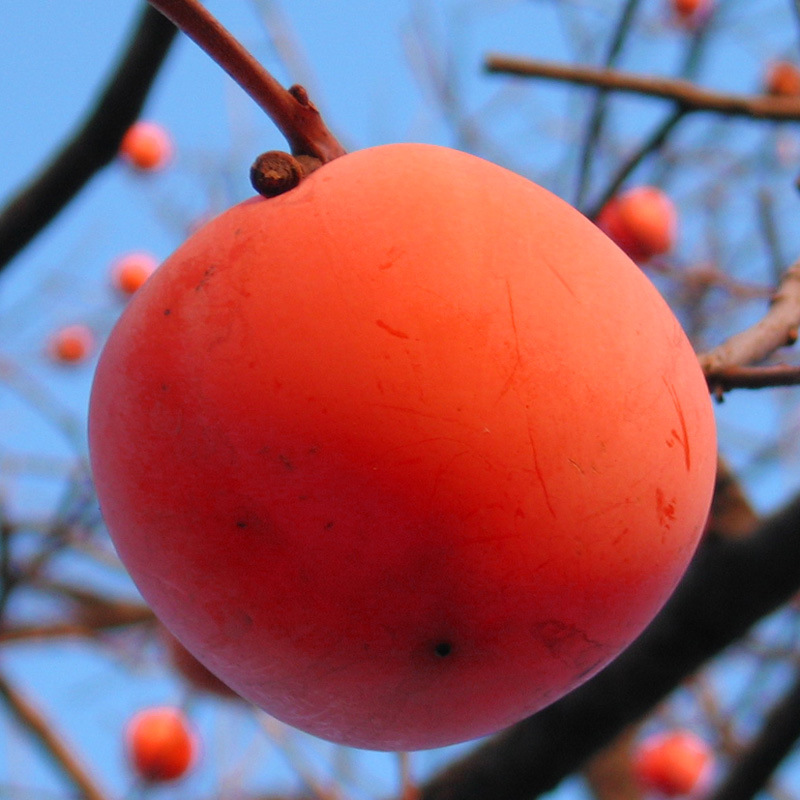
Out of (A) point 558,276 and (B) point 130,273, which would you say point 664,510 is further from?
(B) point 130,273

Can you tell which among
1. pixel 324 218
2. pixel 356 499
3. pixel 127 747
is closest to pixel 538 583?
pixel 356 499

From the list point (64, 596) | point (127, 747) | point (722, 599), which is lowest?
point (127, 747)

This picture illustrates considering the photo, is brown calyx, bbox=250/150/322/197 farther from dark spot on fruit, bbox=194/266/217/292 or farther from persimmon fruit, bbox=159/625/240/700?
persimmon fruit, bbox=159/625/240/700

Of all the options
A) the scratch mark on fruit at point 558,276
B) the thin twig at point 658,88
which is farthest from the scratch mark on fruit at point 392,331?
the thin twig at point 658,88

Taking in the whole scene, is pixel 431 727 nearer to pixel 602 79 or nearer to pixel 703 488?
pixel 703 488

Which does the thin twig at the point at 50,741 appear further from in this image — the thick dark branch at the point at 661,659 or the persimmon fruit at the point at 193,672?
the thick dark branch at the point at 661,659

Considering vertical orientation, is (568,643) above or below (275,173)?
below

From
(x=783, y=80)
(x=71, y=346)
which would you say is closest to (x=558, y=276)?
(x=783, y=80)
